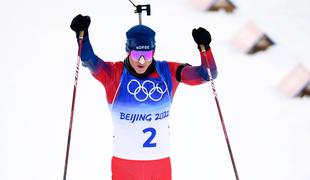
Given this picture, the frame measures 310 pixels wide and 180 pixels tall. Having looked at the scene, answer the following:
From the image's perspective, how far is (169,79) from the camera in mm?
3398

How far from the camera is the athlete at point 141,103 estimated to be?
3320 mm

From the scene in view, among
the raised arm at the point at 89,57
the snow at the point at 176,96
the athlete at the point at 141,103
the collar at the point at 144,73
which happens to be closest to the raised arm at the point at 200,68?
the athlete at the point at 141,103

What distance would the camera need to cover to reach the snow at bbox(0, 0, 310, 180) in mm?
4410

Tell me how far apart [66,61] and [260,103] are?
1.78m

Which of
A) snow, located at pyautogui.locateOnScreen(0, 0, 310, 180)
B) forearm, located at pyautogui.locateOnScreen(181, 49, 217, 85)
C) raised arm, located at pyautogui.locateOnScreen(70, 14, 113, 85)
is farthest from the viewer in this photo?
snow, located at pyautogui.locateOnScreen(0, 0, 310, 180)

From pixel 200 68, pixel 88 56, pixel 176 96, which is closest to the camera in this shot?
pixel 88 56

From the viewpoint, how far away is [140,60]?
10.7 feet

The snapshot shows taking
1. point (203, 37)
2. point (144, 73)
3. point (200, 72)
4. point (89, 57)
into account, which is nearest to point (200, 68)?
point (200, 72)

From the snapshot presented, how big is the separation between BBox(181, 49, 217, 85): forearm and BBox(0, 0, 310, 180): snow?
1.13 metres

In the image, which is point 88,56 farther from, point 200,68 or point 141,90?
point 200,68

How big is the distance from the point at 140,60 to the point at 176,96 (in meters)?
1.80

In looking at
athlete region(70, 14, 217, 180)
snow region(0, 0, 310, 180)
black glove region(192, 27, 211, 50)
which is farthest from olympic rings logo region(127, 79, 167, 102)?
snow region(0, 0, 310, 180)

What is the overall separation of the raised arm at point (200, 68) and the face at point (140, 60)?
0.70 ft

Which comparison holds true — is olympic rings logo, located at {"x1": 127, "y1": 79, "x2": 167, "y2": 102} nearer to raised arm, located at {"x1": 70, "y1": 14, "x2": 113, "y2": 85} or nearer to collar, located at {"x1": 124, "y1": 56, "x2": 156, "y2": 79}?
collar, located at {"x1": 124, "y1": 56, "x2": 156, "y2": 79}
